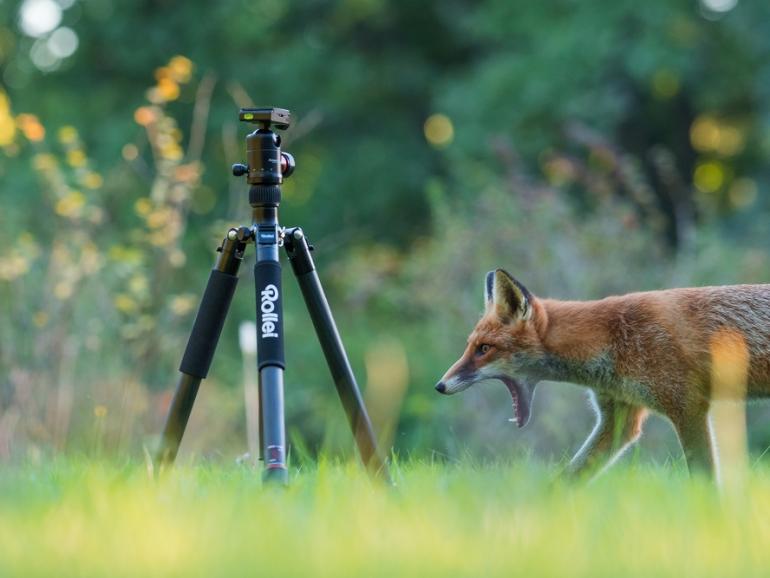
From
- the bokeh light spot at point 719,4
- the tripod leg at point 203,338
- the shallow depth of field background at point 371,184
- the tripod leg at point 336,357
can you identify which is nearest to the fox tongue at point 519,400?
the shallow depth of field background at point 371,184

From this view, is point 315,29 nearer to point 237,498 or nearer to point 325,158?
point 325,158

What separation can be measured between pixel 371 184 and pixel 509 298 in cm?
1565

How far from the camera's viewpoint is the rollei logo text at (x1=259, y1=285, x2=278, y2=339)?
14.5 feet

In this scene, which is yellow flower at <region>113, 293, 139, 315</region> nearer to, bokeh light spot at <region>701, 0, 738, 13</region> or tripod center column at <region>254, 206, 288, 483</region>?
tripod center column at <region>254, 206, 288, 483</region>

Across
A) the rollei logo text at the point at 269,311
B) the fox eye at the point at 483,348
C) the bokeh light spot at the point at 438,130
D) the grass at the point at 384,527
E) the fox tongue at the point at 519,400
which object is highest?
the bokeh light spot at the point at 438,130

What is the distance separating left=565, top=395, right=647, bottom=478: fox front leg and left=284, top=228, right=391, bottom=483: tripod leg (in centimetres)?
101

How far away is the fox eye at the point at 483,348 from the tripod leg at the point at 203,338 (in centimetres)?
131

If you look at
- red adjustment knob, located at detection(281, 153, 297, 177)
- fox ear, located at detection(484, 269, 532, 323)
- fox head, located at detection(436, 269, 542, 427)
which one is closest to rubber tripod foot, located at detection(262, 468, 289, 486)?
red adjustment knob, located at detection(281, 153, 297, 177)

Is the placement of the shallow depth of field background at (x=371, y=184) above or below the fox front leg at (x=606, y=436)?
above

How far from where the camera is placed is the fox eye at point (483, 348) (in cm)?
545

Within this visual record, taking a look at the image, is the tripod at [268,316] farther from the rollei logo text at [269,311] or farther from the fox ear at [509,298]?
the fox ear at [509,298]

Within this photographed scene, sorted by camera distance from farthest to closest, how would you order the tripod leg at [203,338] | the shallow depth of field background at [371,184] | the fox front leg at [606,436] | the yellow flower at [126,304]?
the shallow depth of field background at [371,184]
the yellow flower at [126,304]
the fox front leg at [606,436]
the tripod leg at [203,338]

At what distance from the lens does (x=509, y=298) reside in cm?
542

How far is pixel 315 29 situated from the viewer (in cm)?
2238
